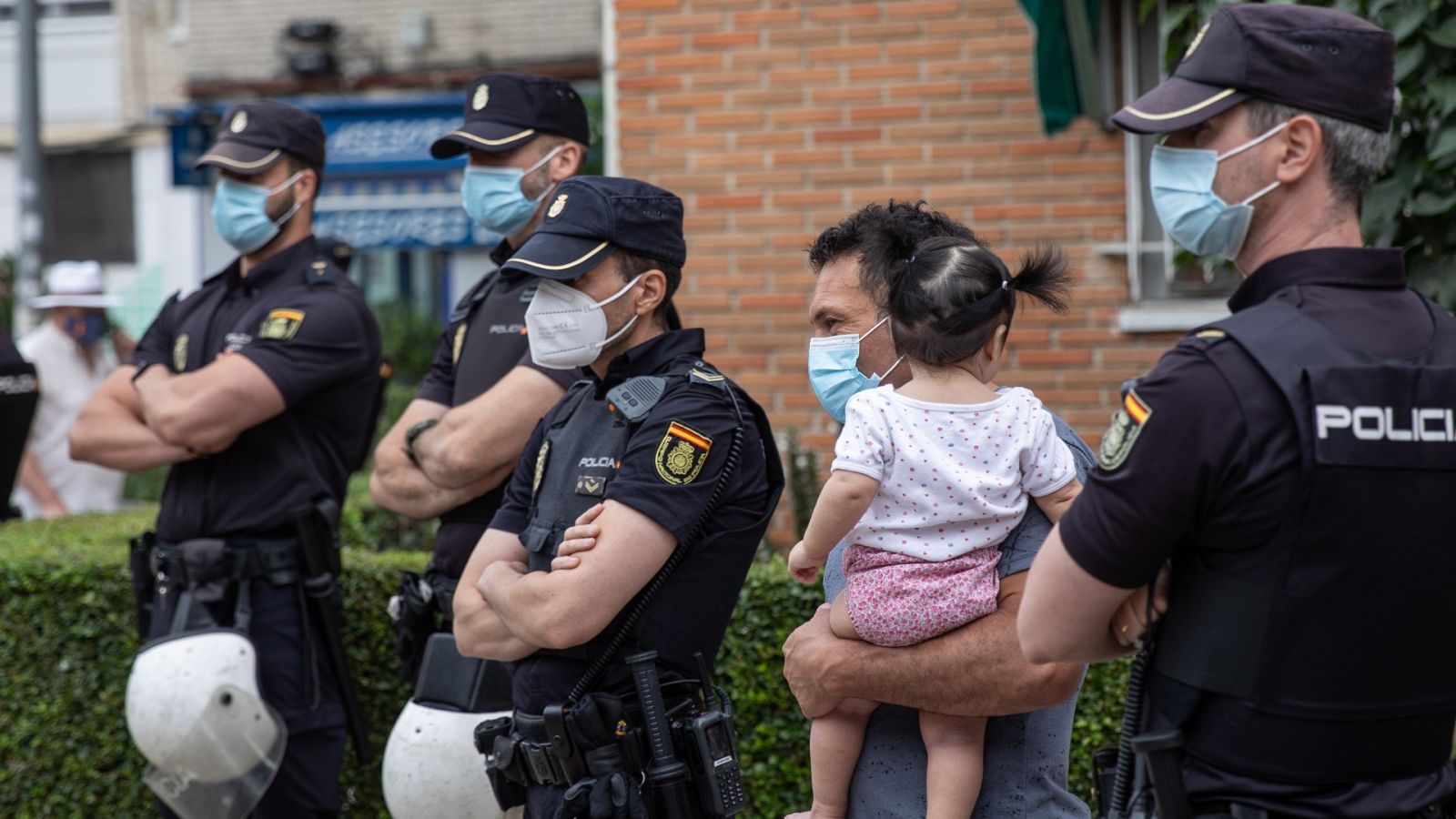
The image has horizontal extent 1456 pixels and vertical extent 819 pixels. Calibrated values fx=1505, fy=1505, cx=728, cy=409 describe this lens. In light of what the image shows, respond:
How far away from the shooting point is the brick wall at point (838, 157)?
270 inches

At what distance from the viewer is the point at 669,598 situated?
9.55 ft

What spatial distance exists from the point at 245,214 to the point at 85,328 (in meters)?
4.09

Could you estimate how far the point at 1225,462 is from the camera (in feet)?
6.24

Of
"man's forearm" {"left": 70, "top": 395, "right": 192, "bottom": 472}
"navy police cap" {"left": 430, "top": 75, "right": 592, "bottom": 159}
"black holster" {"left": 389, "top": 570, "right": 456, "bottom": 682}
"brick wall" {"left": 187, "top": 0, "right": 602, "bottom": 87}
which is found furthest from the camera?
"brick wall" {"left": 187, "top": 0, "right": 602, "bottom": 87}

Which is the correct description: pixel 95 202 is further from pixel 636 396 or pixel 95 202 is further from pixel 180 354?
pixel 636 396

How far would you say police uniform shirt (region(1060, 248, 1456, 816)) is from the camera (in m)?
1.90

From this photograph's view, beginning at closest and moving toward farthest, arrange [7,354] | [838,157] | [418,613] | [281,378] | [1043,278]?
[1043,278] → [418,613] → [281,378] → [7,354] → [838,157]

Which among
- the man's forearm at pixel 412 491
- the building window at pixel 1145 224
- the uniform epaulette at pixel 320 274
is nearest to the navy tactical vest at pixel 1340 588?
the man's forearm at pixel 412 491

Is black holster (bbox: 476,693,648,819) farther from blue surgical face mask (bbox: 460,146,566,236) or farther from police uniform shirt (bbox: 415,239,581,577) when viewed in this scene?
blue surgical face mask (bbox: 460,146,566,236)

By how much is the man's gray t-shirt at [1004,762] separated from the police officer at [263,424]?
2.14 metres

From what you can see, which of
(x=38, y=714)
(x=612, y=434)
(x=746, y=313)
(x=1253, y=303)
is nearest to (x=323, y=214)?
(x=746, y=313)

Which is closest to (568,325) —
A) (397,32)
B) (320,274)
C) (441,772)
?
(441,772)

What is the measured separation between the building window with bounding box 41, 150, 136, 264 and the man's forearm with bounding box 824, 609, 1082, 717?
1689 centimetres

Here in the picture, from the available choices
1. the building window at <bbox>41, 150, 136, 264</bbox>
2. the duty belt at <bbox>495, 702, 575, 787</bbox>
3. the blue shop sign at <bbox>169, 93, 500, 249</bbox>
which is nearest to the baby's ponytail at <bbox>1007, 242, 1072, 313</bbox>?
the duty belt at <bbox>495, 702, 575, 787</bbox>
